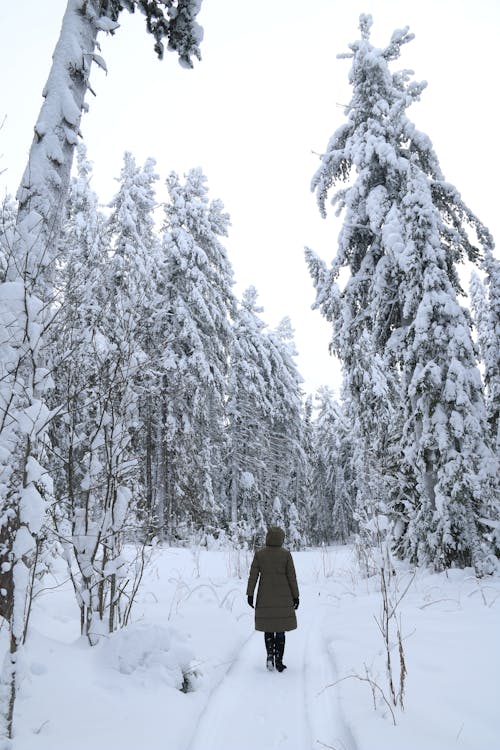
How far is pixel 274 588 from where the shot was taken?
550cm

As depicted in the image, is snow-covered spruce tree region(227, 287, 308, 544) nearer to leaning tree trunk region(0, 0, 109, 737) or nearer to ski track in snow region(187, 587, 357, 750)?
ski track in snow region(187, 587, 357, 750)

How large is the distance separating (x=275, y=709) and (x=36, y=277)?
12.6 feet

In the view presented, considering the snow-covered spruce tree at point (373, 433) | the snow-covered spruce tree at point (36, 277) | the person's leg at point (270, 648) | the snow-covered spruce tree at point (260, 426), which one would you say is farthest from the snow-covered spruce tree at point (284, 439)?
the snow-covered spruce tree at point (36, 277)

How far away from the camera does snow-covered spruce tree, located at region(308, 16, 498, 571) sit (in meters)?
8.45

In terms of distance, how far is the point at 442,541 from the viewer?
336 inches

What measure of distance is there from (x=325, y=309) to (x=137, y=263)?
833cm

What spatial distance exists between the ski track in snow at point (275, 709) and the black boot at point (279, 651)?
77 mm

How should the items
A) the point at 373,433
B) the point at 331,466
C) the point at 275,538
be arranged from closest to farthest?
the point at 275,538, the point at 373,433, the point at 331,466

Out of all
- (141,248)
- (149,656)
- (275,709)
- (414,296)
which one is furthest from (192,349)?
(275,709)

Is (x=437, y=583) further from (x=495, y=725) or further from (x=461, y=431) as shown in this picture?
(x=495, y=725)

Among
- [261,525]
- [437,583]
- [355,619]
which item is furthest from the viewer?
[261,525]

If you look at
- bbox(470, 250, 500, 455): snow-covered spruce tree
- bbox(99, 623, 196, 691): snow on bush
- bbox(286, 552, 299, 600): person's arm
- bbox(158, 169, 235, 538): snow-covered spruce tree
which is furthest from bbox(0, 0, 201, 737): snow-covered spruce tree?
bbox(158, 169, 235, 538): snow-covered spruce tree

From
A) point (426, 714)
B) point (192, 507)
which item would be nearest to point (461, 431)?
point (426, 714)

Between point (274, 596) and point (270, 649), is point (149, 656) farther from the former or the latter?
point (274, 596)
